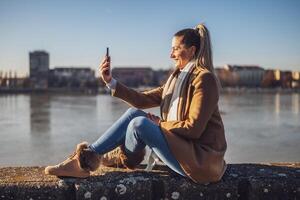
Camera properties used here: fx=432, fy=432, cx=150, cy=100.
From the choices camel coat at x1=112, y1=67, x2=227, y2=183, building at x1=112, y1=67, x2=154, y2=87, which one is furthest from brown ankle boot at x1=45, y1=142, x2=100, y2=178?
building at x1=112, y1=67, x2=154, y2=87

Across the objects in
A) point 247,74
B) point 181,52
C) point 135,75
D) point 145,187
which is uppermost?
point 181,52

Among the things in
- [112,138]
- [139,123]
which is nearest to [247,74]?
[112,138]

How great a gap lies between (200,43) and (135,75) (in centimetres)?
13167

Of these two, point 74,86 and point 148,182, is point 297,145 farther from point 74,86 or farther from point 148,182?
point 74,86

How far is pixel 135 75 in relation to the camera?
134 meters

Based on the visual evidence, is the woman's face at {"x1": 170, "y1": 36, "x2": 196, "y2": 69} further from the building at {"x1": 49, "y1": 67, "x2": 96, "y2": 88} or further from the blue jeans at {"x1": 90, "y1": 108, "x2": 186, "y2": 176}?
the building at {"x1": 49, "y1": 67, "x2": 96, "y2": 88}

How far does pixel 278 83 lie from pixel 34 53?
6984cm

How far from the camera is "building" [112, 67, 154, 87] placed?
127m

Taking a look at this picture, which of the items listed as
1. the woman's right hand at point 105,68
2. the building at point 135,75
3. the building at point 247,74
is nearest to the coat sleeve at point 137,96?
the woman's right hand at point 105,68

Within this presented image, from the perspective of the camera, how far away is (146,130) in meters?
2.70

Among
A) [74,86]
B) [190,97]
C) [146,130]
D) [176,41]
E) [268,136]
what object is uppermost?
[176,41]

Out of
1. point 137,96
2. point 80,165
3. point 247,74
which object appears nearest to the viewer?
point 80,165

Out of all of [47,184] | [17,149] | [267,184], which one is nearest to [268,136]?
[17,149]

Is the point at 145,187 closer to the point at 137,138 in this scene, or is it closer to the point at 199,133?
the point at 137,138
